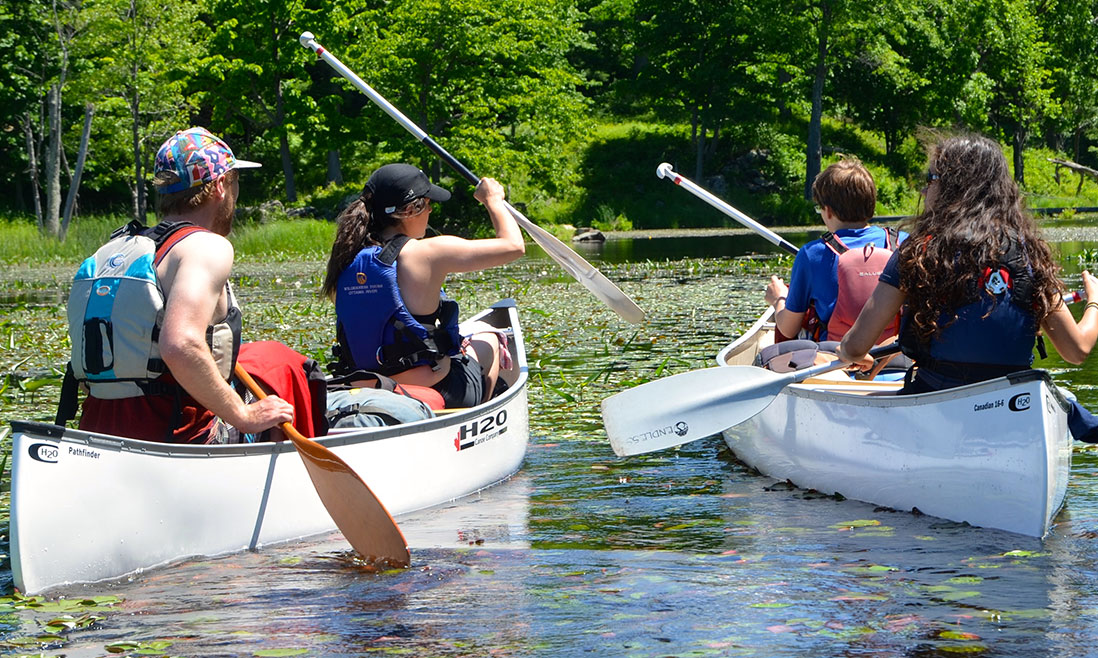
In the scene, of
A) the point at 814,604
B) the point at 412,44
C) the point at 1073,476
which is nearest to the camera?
the point at 814,604

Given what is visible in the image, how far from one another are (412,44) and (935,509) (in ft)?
96.9

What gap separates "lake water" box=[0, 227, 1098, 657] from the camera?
347 cm

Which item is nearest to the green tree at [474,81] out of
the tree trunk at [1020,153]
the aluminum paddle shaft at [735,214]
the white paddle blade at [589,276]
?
the tree trunk at [1020,153]

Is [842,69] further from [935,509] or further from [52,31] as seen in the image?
[935,509]

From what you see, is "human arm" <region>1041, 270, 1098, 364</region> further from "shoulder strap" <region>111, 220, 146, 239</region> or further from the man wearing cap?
"shoulder strap" <region>111, 220, 146, 239</region>

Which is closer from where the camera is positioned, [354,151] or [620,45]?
[354,151]

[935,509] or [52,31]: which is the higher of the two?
[52,31]

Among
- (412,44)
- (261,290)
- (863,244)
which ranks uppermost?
(412,44)

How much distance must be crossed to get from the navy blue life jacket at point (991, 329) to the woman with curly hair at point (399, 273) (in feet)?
6.24

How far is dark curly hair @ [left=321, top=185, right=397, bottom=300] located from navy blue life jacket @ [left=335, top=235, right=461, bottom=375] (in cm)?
4

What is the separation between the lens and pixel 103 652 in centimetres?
344

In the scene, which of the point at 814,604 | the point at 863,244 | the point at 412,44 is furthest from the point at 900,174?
the point at 814,604

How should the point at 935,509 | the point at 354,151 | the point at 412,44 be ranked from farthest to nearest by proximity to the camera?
the point at 354,151 → the point at 412,44 → the point at 935,509

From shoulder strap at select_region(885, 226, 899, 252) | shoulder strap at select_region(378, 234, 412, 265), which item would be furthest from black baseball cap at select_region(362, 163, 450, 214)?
shoulder strap at select_region(885, 226, 899, 252)
